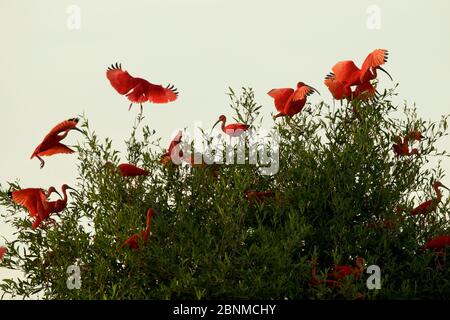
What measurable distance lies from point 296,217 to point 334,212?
431 millimetres

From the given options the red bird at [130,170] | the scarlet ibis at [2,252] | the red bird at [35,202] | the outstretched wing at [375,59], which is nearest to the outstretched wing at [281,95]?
the outstretched wing at [375,59]

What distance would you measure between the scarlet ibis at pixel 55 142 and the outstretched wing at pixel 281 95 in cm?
150

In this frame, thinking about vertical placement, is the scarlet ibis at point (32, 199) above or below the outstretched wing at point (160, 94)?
below

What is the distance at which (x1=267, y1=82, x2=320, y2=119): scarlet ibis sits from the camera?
632 centimetres

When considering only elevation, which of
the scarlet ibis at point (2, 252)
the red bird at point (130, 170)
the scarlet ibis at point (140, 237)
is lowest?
the scarlet ibis at point (2, 252)

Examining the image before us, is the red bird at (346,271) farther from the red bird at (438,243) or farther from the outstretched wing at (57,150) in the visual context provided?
the outstretched wing at (57,150)

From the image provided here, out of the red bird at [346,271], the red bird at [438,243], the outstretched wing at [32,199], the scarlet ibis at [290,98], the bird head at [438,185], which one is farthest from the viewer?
the bird head at [438,185]

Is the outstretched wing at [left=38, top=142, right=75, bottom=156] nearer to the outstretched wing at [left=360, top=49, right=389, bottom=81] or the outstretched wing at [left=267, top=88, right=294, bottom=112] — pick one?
the outstretched wing at [left=267, top=88, right=294, bottom=112]

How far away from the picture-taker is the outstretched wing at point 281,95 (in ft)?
20.9

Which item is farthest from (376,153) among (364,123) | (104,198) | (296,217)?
(104,198)

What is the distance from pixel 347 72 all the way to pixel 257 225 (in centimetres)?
137

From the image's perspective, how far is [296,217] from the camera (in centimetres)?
580

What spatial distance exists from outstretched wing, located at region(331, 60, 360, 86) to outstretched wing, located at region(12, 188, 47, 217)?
2.41m

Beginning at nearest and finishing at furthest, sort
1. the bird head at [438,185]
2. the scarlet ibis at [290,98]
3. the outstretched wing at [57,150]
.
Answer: the outstretched wing at [57,150] → the scarlet ibis at [290,98] → the bird head at [438,185]
